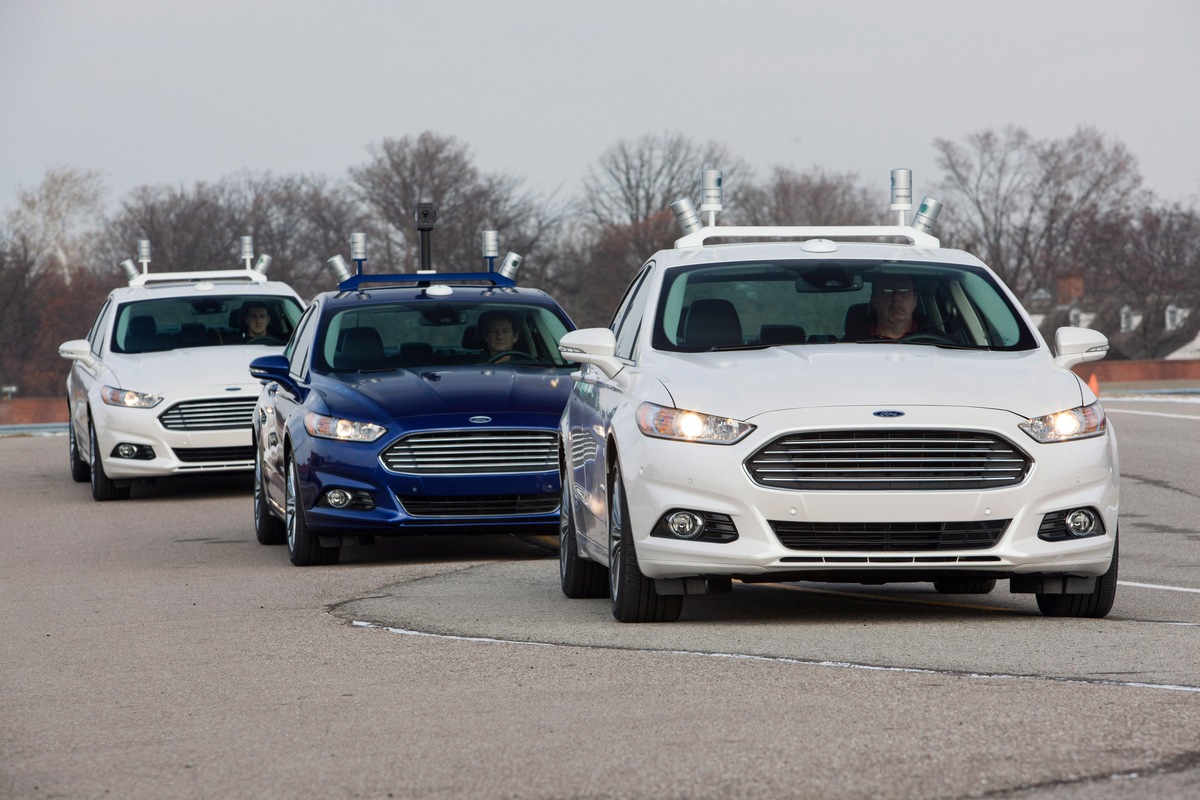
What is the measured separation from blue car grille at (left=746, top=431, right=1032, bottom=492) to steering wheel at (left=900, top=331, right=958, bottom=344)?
1168 mm

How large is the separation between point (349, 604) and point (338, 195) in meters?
85.5

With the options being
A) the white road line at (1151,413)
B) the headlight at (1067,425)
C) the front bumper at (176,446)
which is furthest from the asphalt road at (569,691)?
the white road line at (1151,413)

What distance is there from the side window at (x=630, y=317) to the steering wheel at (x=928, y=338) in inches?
48.8

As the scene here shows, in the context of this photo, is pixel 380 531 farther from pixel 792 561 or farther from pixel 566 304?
pixel 566 304

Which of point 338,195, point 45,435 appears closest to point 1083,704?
point 45,435

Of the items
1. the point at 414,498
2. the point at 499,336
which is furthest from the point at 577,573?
the point at 499,336

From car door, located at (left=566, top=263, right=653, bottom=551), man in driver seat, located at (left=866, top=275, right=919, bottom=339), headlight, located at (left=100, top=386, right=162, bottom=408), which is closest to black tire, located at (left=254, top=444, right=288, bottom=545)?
headlight, located at (left=100, top=386, right=162, bottom=408)

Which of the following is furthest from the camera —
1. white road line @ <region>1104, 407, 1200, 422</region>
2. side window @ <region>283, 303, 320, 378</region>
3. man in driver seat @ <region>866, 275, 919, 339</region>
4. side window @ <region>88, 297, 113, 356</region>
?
white road line @ <region>1104, 407, 1200, 422</region>

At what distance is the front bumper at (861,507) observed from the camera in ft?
26.5

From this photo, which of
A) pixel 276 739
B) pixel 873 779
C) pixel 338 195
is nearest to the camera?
pixel 873 779

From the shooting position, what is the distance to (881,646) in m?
7.70

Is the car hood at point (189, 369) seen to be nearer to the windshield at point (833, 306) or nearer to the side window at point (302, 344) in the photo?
the side window at point (302, 344)

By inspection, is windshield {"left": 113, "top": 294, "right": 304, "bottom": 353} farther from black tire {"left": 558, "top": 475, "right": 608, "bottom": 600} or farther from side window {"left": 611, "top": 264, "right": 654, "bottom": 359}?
black tire {"left": 558, "top": 475, "right": 608, "bottom": 600}

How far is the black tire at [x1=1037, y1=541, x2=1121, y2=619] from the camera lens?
858 cm
